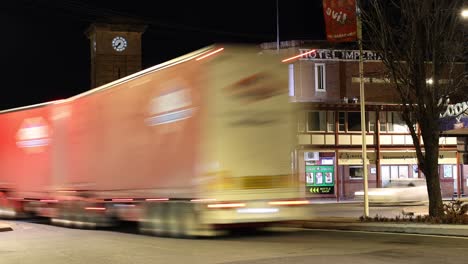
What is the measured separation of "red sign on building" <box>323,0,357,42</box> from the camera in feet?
65.2

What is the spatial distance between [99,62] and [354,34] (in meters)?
37.8

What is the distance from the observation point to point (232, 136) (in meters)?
14.1

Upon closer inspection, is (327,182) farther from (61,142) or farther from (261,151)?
(261,151)

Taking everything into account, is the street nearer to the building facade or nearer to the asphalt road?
the asphalt road

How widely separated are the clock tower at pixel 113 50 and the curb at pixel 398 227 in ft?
122

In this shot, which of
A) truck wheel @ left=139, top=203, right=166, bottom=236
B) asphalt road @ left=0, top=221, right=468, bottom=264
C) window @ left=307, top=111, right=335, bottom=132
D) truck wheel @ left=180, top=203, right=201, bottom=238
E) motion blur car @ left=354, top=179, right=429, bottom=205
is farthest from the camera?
window @ left=307, top=111, right=335, bottom=132

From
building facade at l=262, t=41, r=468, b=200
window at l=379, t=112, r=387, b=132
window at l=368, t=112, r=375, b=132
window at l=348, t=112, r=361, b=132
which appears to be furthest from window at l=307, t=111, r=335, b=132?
window at l=379, t=112, r=387, b=132

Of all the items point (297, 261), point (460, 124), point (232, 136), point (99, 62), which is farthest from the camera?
point (99, 62)

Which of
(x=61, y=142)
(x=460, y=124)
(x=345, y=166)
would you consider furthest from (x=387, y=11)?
(x=345, y=166)

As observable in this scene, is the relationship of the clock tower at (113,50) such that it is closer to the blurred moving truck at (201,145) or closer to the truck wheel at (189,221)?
the blurred moving truck at (201,145)

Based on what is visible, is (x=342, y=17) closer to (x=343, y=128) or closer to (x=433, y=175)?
(x=433, y=175)

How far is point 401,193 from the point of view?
34969 millimetres

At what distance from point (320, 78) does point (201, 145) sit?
31.1 metres

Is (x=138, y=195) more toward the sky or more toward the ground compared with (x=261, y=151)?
more toward the ground
